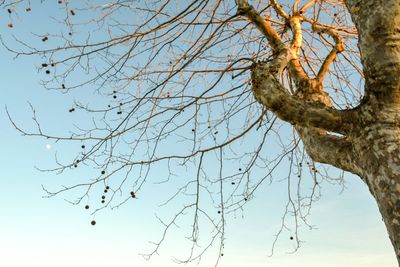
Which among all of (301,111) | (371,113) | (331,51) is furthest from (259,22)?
(371,113)

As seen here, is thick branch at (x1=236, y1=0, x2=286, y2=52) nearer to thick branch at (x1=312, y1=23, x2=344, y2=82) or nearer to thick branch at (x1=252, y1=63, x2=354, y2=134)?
thick branch at (x1=312, y1=23, x2=344, y2=82)

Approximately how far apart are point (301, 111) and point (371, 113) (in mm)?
414

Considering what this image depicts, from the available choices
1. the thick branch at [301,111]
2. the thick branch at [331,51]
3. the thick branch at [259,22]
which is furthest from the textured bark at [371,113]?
the thick branch at [331,51]

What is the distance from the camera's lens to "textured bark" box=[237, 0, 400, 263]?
2360mm

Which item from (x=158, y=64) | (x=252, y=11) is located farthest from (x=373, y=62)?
(x=158, y=64)

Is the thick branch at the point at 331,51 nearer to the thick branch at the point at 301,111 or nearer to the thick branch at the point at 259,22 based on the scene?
the thick branch at the point at 259,22

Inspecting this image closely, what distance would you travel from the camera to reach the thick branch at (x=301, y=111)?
2.71 metres

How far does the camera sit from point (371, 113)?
8.57ft

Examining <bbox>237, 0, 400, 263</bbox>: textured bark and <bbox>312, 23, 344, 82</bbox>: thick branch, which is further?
<bbox>312, 23, 344, 82</bbox>: thick branch

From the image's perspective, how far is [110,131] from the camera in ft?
13.9

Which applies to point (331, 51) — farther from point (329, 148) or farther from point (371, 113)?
point (371, 113)

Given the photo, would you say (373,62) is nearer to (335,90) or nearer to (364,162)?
(364,162)

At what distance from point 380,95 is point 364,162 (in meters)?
0.45

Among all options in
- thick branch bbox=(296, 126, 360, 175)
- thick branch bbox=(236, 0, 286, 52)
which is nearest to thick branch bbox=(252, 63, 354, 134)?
thick branch bbox=(296, 126, 360, 175)
